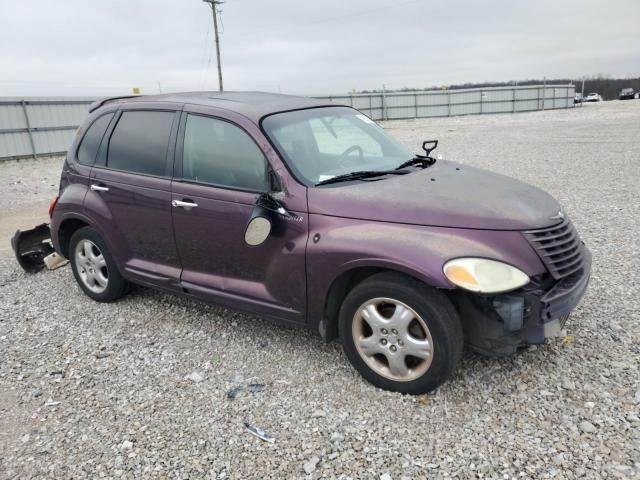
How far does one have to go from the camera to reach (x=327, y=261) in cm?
322

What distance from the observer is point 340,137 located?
411 centimetres

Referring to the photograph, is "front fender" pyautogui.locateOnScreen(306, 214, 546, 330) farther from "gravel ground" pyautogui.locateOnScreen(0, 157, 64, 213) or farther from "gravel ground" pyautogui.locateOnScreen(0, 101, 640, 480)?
"gravel ground" pyautogui.locateOnScreen(0, 157, 64, 213)

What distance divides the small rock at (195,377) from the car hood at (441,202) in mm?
1419

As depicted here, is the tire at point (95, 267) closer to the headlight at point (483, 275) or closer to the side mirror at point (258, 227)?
the side mirror at point (258, 227)

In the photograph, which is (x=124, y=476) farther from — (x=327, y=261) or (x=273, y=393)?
(x=327, y=261)

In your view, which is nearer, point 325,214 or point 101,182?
point 325,214

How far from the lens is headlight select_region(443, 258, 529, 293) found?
9.07 ft

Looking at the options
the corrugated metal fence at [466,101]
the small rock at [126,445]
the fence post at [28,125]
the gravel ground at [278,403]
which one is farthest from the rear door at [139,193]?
the corrugated metal fence at [466,101]

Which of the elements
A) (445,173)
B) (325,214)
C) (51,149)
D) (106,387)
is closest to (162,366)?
(106,387)

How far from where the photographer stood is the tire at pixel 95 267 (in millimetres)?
4691

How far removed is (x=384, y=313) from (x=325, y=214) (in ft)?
2.39

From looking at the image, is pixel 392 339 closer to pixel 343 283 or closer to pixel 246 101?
pixel 343 283

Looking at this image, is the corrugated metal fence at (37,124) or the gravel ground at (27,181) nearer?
the gravel ground at (27,181)

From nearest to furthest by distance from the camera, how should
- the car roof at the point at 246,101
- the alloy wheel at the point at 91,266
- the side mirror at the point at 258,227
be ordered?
the side mirror at the point at 258,227
the car roof at the point at 246,101
the alloy wheel at the point at 91,266
